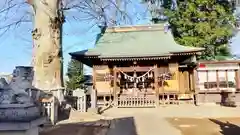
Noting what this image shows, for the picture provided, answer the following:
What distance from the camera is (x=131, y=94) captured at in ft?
71.4

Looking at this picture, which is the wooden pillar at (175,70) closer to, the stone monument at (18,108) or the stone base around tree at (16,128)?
the stone monument at (18,108)

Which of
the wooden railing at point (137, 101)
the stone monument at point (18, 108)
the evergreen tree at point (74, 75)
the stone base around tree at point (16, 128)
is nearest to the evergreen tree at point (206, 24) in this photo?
the wooden railing at point (137, 101)

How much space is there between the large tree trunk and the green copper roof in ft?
29.1

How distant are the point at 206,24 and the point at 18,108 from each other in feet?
90.4

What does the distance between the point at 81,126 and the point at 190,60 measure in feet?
45.0

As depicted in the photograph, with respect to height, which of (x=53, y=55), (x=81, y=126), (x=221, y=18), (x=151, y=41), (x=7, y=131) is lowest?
(x=81, y=126)

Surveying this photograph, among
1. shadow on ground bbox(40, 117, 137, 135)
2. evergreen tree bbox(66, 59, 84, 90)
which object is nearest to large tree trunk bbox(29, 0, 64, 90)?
shadow on ground bbox(40, 117, 137, 135)

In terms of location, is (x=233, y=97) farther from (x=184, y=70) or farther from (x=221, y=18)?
(x=221, y=18)

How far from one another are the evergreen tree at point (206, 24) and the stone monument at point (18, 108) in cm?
2616

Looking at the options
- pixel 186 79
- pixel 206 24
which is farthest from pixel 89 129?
pixel 206 24

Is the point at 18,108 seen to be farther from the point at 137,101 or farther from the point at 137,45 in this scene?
the point at 137,45

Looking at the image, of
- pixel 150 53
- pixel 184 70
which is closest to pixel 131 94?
pixel 150 53

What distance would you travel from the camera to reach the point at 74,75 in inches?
1276

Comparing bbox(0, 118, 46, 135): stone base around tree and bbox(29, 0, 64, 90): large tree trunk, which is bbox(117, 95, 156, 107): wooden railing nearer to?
bbox(29, 0, 64, 90): large tree trunk
